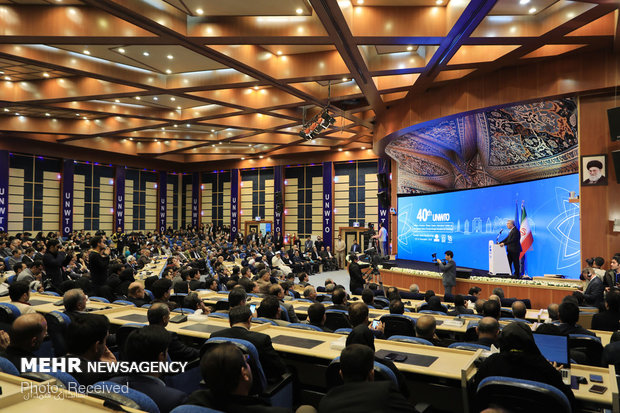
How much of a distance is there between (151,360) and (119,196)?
21.1 meters

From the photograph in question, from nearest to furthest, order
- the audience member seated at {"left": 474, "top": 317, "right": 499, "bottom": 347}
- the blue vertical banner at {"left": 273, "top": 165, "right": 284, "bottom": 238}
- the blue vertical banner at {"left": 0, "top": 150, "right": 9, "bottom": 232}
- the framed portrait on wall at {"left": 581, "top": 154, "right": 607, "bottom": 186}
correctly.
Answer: the audience member seated at {"left": 474, "top": 317, "right": 499, "bottom": 347} → the framed portrait on wall at {"left": 581, "top": 154, "right": 607, "bottom": 186} → the blue vertical banner at {"left": 0, "top": 150, "right": 9, "bottom": 232} → the blue vertical banner at {"left": 273, "top": 165, "right": 284, "bottom": 238}

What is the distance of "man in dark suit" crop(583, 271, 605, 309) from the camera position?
6098 millimetres

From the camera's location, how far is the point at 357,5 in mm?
6324

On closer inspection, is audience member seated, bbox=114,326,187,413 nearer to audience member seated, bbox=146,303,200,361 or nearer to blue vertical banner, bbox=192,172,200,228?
audience member seated, bbox=146,303,200,361

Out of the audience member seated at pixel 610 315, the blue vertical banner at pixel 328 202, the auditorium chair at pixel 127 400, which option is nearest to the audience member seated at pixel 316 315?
the auditorium chair at pixel 127 400

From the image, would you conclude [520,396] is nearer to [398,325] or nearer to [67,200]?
[398,325]

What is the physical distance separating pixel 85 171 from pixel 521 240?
64.8ft

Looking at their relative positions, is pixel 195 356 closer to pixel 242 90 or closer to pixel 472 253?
pixel 242 90

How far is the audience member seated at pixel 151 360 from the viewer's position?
6.88 ft

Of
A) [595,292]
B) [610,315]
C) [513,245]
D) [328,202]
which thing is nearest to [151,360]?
[610,315]

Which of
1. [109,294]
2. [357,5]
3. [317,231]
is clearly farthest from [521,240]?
[317,231]

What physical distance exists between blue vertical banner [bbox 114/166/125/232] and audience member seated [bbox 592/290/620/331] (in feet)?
69.9

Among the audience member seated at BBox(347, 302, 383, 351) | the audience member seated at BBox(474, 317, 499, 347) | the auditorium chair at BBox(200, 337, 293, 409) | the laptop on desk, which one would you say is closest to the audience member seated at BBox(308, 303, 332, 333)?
the audience member seated at BBox(347, 302, 383, 351)

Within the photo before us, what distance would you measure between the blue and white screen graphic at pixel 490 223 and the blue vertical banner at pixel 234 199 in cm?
1015
